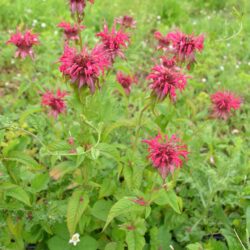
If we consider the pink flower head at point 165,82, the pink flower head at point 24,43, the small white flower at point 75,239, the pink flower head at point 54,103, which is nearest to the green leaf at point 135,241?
the small white flower at point 75,239

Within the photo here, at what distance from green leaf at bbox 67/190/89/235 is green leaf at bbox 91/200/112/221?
102 millimetres

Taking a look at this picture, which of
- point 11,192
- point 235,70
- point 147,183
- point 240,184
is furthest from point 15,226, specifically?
point 235,70

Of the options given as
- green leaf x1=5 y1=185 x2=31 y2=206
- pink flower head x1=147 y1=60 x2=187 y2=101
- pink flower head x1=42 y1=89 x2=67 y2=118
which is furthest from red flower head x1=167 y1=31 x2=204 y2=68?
green leaf x1=5 y1=185 x2=31 y2=206

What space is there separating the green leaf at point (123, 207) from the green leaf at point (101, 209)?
202 mm

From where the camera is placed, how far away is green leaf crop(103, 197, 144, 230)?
1.31 m

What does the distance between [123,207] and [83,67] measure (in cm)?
47

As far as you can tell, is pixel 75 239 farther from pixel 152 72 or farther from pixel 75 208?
pixel 152 72

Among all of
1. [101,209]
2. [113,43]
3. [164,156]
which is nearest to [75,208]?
[101,209]

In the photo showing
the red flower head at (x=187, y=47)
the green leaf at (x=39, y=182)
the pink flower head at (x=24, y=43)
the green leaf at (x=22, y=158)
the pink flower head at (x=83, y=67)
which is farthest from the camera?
the pink flower head at (x=24, y=43)

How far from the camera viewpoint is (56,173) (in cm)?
145

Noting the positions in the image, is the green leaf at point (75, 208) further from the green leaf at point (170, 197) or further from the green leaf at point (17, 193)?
the green leaf at point (170, 197)

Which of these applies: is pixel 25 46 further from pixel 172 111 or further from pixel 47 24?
pixel 47 24

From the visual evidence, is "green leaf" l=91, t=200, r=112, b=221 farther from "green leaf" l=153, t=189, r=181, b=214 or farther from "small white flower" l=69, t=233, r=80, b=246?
"green leaf" l=153, t=189, r=181, b=214

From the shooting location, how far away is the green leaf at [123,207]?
1308mm
